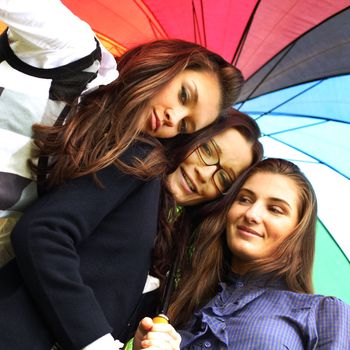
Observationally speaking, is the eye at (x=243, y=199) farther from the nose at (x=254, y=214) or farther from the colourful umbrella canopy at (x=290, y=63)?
the colourful umbrella canopy at (x=290, y=63)

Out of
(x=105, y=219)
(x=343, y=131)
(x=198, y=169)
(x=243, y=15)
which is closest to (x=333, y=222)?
(x=343, y=131)

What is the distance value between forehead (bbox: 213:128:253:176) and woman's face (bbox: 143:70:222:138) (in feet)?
1.23

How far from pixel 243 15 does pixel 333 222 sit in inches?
53.2

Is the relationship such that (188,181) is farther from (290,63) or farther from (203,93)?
(290,63)

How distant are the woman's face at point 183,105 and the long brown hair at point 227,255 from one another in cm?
59

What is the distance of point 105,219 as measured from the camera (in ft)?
5.78

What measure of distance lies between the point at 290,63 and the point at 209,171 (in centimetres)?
78

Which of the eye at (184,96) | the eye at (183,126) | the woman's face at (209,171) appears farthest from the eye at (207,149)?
the eye at (184,96)

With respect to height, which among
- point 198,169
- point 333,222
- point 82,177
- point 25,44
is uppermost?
point 25,44

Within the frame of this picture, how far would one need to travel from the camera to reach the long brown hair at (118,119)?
1.64m

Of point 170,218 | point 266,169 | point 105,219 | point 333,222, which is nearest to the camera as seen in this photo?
point 105,219

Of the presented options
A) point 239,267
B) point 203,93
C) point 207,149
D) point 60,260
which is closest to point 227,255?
point 239,267

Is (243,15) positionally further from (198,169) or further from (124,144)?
(124,144)

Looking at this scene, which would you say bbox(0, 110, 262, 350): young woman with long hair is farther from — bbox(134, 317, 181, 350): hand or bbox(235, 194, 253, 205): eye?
bbox(235, 194, 253, 205): eye
